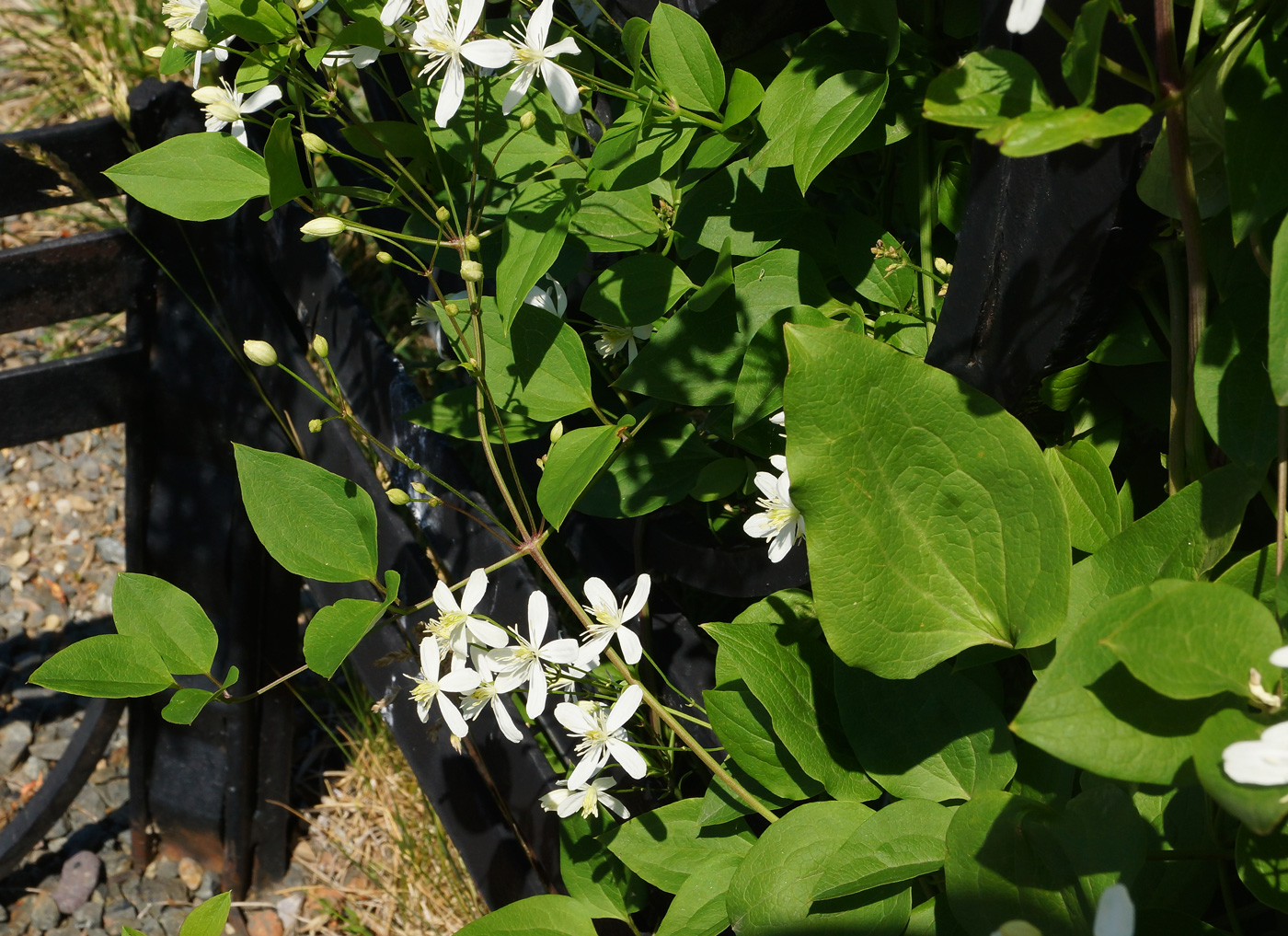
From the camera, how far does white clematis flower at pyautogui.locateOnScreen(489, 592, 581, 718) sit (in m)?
0.81

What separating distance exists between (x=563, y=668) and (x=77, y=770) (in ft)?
4.26

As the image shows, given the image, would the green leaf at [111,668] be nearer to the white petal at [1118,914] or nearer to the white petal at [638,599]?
the white petal at [638,599]

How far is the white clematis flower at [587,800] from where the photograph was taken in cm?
88

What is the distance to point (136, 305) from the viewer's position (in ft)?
4.88

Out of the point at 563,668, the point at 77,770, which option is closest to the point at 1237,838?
the point at 563,668

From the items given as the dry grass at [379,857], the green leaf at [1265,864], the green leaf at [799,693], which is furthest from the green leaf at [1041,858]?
the dry grass at [379,857]

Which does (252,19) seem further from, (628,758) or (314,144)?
(628,758)

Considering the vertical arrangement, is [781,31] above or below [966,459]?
above

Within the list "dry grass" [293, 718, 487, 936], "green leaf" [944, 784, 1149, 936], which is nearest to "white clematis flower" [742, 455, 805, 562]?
"green leaf" [944, 784, 1149, 936]

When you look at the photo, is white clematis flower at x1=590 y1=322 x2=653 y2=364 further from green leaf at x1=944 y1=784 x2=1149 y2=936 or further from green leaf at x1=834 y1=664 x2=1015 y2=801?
green leaf at x1=944 y1=784 x2=1149 y2=936

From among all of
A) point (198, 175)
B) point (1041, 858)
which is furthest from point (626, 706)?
point (198, 175)

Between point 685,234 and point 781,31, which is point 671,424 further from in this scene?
point 781,31

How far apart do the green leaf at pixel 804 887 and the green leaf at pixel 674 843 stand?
153 mm

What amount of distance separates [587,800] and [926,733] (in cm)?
33
